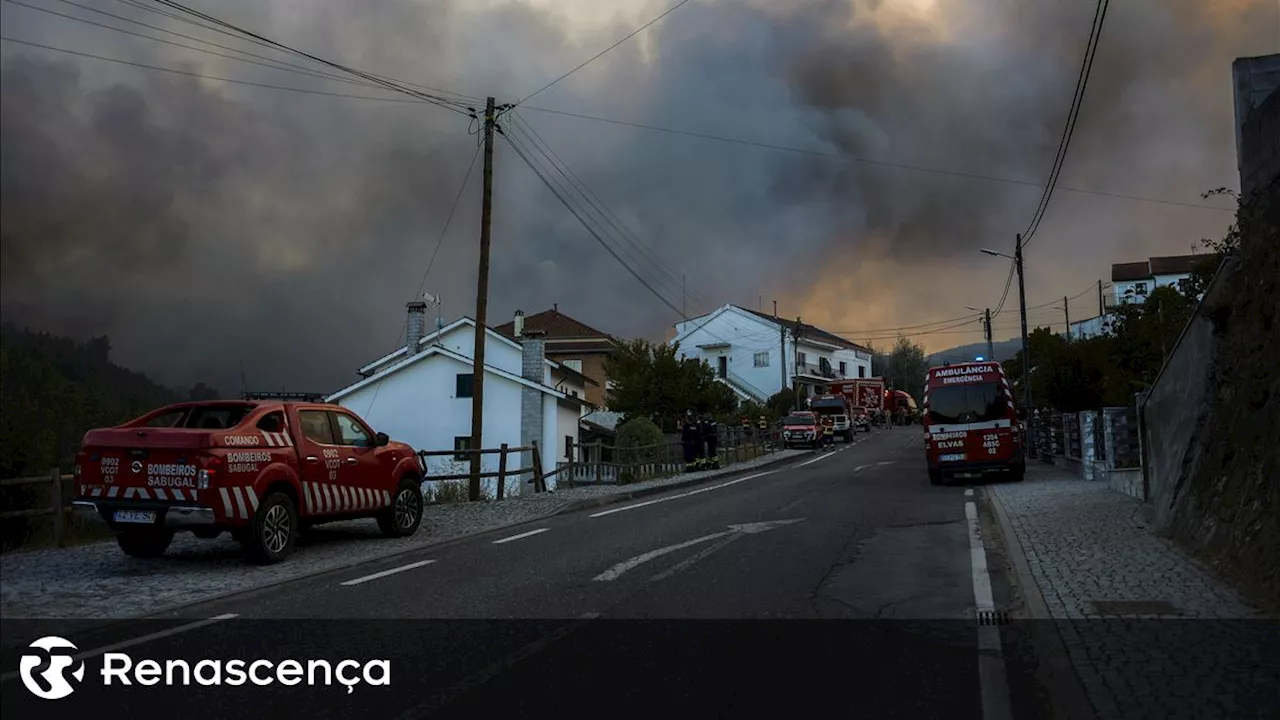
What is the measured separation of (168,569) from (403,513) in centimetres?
360

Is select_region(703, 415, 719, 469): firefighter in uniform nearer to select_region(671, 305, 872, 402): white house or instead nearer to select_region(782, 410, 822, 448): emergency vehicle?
select_region(782, 410, 822, 448): emergency vehicle

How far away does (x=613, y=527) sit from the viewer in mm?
13742

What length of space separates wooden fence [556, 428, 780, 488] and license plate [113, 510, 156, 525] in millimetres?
16192

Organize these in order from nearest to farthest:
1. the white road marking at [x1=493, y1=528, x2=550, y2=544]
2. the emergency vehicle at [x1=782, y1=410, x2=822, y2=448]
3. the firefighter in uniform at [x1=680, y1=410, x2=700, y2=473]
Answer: the white road marking at [x1=493, y1=528, x2=550, y2=544]
the firefighter in uniform at [x1=680, y1=410, x2=700, y2=473]
the emergency vehicle at [x1=782, y1=410, x2=822, y2=448]

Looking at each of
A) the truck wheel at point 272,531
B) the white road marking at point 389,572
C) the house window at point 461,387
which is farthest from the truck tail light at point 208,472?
the house window at point 461,387

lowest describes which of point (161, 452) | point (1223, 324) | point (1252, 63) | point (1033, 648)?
point (1033, 648)

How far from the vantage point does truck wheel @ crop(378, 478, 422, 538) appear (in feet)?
42.2

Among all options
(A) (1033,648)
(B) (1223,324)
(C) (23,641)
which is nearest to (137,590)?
(C) (23,641)

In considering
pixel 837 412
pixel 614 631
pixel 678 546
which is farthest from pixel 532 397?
pixel 614 631

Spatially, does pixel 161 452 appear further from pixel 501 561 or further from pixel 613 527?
pixel 613 527

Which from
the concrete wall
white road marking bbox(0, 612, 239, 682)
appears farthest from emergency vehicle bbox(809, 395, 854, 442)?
white road marking bbox(0, 612, 239, 682)

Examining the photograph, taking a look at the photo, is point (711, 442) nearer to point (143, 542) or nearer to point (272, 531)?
point (272, 531)

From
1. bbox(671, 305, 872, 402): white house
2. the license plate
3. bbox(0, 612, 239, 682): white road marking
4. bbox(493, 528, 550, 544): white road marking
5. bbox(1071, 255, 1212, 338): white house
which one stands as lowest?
bbox(0, 612, 239, 682): white road marking

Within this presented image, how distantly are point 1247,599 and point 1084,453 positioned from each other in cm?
1560
